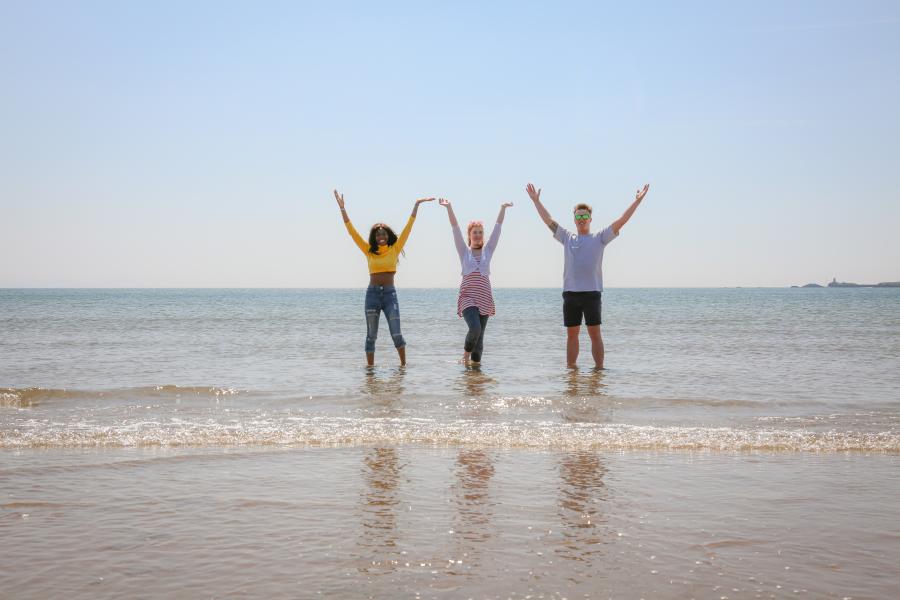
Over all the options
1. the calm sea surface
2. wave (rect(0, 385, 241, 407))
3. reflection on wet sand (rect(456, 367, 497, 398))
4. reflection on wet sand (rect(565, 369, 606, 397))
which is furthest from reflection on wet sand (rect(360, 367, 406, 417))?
reflection on wet sand (rect(565, 369, 606, 397))

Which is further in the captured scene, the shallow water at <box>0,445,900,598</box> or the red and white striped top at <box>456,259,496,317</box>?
the red and white striped top at <box>456,259,496,317</box>

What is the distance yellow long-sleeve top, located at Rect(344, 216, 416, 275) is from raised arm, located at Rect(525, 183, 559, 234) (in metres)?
1.76

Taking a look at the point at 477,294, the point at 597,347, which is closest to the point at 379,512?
the point at 477,294

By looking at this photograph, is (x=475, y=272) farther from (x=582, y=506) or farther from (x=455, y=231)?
(x=582, y=506)

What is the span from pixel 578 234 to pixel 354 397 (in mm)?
3908

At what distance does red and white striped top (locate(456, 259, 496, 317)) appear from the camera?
1031 centimetres

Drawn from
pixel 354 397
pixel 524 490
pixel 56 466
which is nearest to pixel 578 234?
pixel 354 397

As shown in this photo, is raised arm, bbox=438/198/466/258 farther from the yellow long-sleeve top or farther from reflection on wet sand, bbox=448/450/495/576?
reflection on wet sand, bbox=448/450/495/576

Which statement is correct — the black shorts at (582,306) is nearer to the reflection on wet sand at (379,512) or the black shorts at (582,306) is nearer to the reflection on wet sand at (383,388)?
the reflection on wet sand at (383,388)

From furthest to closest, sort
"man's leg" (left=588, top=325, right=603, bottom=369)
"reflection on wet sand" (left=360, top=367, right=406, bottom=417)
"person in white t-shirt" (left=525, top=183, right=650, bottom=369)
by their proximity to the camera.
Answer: "man's leg" (left=588, top=325, right=603, bottom=369) < "person in white t-shirt" (left=525, top=183, right=650, bottom=369) < "reflection on wet sand" (left=360, top=367, right=406, bottom=417)

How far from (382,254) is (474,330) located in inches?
66.7

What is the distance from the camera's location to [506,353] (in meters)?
13.9

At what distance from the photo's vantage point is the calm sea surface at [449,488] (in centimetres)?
292

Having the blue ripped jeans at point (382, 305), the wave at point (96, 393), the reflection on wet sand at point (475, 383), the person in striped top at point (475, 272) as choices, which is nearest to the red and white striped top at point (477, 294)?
the person in striped top at point (475, 272)
